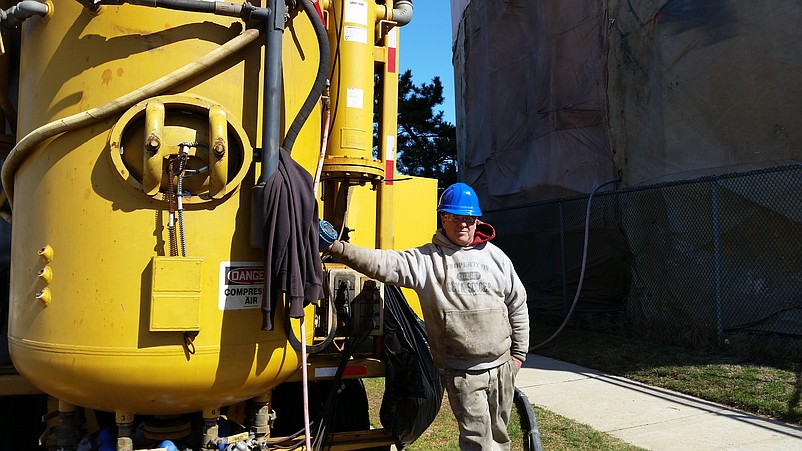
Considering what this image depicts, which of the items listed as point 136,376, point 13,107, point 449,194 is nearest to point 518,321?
point 449,194

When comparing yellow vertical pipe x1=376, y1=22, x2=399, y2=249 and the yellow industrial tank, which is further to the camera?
yellow vertical pipe x1=376, y1=22, x2=399, y2=249

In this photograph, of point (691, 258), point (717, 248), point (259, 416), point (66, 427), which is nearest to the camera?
point (66, 427)

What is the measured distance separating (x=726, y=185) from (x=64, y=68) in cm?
692

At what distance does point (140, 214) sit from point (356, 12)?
1.54 metres

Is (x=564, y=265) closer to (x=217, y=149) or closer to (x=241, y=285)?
(x=241, y=285)

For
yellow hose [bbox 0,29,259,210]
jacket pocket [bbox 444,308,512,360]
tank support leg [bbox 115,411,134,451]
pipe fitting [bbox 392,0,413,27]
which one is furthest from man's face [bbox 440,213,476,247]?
tank support leg [bbox 115,411,134,451]

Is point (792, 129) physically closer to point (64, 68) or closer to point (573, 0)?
point (573, 0)

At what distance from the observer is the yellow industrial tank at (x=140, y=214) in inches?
92.0

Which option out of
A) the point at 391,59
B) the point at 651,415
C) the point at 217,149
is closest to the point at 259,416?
the point at 217,149

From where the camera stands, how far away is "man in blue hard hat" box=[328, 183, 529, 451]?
10.2 feet

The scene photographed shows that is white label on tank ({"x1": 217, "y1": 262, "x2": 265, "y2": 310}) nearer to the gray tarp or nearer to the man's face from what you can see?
the man's face

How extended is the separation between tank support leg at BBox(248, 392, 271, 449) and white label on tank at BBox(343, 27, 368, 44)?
178 cm

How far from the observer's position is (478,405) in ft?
10.2

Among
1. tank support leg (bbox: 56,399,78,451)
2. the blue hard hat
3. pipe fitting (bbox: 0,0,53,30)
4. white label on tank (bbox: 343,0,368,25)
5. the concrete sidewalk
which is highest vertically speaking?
white label on tank (bbox: 343,0,368,25)
